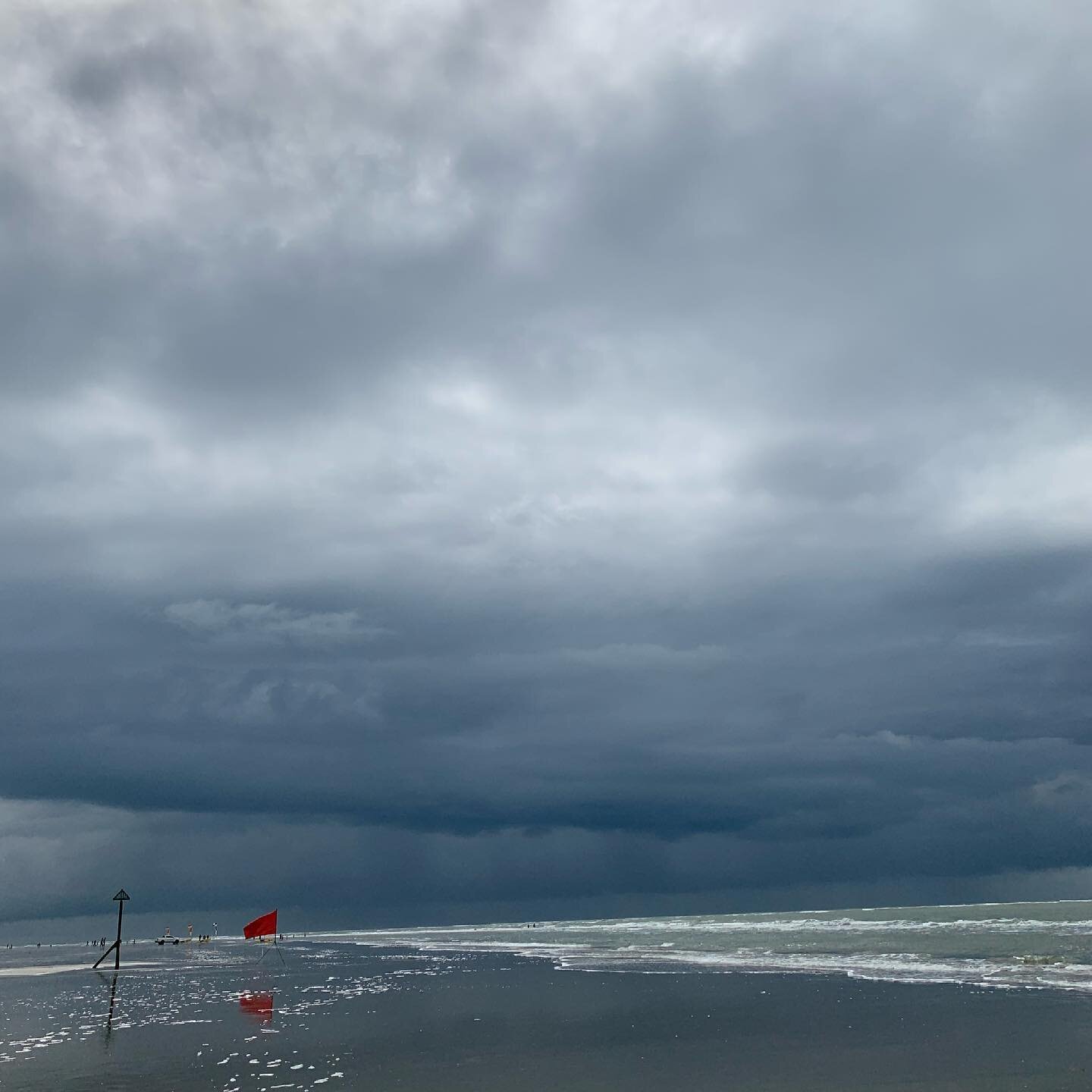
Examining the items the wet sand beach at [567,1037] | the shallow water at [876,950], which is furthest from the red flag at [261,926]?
the wet sand beach at [567,1037]

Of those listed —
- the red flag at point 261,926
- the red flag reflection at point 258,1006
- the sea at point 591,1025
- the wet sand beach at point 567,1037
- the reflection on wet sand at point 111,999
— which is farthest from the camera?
the red flag at point 261,926

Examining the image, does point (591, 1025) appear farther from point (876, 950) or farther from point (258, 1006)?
point (876, 950)

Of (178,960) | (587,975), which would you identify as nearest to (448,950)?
(178,960)

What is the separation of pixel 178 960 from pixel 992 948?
59.1 meters

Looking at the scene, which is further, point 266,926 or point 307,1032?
Answer: point 266,926

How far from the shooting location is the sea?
20.3 m

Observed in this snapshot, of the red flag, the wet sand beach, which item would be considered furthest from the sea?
the red flag

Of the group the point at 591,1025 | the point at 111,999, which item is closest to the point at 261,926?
the point at 111,999

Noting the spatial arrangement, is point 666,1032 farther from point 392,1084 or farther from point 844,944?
point 844,944

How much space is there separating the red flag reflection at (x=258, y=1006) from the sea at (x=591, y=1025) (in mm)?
172

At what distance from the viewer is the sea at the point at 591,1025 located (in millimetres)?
20312

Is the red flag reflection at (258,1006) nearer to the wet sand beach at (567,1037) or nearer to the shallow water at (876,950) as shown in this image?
the wet sand beach at (567,1037)

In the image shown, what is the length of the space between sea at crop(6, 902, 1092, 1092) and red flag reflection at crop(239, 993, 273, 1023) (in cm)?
17

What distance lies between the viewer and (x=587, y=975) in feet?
148
